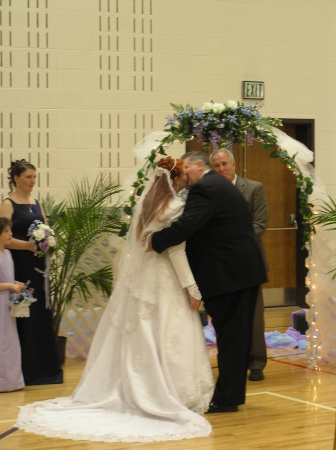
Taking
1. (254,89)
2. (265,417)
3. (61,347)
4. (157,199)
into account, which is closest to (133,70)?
(254,89)

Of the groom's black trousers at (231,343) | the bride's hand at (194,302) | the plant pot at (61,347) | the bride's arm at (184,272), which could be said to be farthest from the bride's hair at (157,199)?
the plant pot at (61,347)

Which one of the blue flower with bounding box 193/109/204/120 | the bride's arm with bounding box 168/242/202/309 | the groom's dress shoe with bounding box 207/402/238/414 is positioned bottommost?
the groom's dress shoe with bounding box 207/402/238/414

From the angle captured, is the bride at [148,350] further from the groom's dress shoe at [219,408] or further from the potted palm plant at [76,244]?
the potted palm plant at [76,244]

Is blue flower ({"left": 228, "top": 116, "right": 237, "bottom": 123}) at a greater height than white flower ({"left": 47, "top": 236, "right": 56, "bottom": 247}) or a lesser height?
greater

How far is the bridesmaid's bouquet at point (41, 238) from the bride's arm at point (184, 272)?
1.30 m

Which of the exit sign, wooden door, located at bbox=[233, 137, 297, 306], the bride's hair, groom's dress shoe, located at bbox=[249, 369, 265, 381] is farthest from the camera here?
wooden door, located at bbox=[233, 137, 297, 306]

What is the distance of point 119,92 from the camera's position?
7738mm

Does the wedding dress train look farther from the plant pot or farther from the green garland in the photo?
the plant pot

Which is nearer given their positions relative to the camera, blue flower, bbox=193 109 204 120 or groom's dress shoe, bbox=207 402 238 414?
groom's dress shoe, bbox=207 402 238 414

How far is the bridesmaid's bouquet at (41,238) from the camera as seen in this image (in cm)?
516

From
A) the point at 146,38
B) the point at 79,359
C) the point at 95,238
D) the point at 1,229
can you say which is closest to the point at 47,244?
the point at 1,229

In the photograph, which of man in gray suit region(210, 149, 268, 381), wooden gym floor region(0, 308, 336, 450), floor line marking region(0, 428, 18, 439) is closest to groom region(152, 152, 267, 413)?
wooden gym floor region(0, 308, 336, 450)

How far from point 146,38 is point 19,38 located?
1.41 meters

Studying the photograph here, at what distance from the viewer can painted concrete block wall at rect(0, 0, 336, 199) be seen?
7379mm
